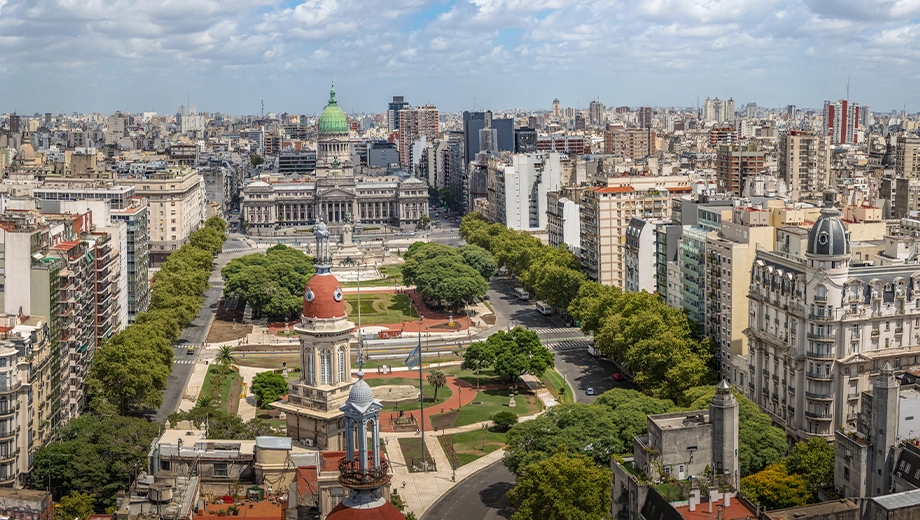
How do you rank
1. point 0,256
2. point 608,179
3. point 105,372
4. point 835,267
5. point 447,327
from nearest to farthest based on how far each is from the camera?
1. point 835,267
2. point 0,256
3. point 105,372
4. point 447,327
5. point 608,179

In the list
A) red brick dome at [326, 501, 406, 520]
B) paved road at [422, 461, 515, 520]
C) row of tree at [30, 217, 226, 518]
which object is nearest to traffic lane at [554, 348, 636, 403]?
paved road at [422, 461, 515, 520]

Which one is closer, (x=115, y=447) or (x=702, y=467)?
(x=702, y=467)

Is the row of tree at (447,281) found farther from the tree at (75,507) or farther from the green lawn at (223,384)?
the tree at (75,507)

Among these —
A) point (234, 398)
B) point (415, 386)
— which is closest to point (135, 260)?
point (234, 398)

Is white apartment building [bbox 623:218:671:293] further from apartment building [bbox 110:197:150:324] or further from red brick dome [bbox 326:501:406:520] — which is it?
red brick dome [bbox 326:501:406:520]

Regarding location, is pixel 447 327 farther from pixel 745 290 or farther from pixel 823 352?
pixel 823 352

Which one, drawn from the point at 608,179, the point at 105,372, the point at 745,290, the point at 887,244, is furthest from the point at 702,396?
the point at 608,179
